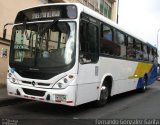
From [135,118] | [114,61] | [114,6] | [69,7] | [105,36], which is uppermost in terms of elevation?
[114,6]

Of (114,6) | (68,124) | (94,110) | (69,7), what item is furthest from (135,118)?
(114,6)

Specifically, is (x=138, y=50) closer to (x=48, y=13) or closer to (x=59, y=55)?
(x=48, y=13)

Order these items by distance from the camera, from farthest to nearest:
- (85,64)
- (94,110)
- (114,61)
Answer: (114,61)
(94,110)
(85,64)

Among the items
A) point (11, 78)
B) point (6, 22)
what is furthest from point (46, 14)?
point (6, 22)

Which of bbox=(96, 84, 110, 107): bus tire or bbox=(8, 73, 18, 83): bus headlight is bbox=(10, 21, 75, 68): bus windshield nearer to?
bbox=(8, 73, 18, 83): bus headlight

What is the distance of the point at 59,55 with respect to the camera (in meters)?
9.52

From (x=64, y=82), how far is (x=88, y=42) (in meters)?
1.51

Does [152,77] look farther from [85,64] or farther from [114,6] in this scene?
[114,6]

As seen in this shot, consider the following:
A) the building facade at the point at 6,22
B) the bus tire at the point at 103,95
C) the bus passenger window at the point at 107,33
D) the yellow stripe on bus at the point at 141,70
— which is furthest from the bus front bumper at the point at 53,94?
the yellow stripe on bus at the point at 141,70

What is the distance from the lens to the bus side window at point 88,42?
979 cm

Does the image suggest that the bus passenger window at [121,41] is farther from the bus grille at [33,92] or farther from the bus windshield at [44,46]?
the bus grille at [33,92]

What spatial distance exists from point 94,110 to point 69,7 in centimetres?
336

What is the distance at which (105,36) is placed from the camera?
460 inches

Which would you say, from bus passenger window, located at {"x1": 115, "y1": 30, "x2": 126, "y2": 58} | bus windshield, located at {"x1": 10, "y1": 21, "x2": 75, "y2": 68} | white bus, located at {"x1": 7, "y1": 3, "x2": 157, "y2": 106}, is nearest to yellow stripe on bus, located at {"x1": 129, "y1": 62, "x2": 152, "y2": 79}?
bus passenger window, located at {"x1": 115, "y1": 30, "x2": 126, "y2": 58}
